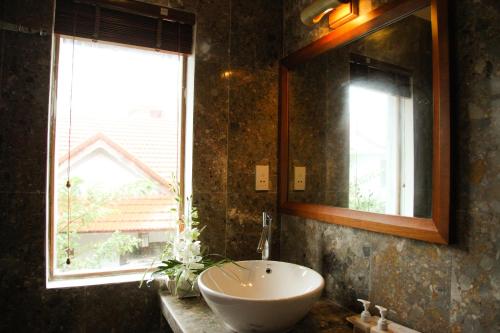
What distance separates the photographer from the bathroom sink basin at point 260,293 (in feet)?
2.86

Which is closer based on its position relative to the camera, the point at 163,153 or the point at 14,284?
the point at 14,284

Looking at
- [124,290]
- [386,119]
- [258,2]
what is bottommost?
[124,290]

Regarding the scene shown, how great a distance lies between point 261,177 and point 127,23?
0.96 meters

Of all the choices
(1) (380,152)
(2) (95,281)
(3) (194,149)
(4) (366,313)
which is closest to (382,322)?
(4) (366,313)

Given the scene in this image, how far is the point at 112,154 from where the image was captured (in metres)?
1.43

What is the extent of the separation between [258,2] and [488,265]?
4.99ft

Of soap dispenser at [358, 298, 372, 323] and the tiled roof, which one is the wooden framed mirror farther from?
the tiled roof

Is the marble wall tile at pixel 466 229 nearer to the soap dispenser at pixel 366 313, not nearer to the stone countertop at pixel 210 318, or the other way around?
the soap dispenser at pixel 366 313

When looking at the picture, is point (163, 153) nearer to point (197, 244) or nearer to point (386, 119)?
point (197, 244)

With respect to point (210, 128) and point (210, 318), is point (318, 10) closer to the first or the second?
point (210, 128)

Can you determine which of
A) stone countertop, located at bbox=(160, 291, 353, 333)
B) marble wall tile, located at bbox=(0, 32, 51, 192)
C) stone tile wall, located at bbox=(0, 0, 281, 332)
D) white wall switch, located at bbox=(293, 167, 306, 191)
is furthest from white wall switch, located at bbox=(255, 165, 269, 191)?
marble wall tile, located at bbox=(0, 32, 51, 192)

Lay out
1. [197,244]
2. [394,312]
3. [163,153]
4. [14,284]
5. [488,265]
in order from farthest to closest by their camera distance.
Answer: [163,153], [197,244], [14,284], [394,312], [488,265]

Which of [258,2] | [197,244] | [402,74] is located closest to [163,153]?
[197,244]

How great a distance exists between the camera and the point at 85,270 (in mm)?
1367
